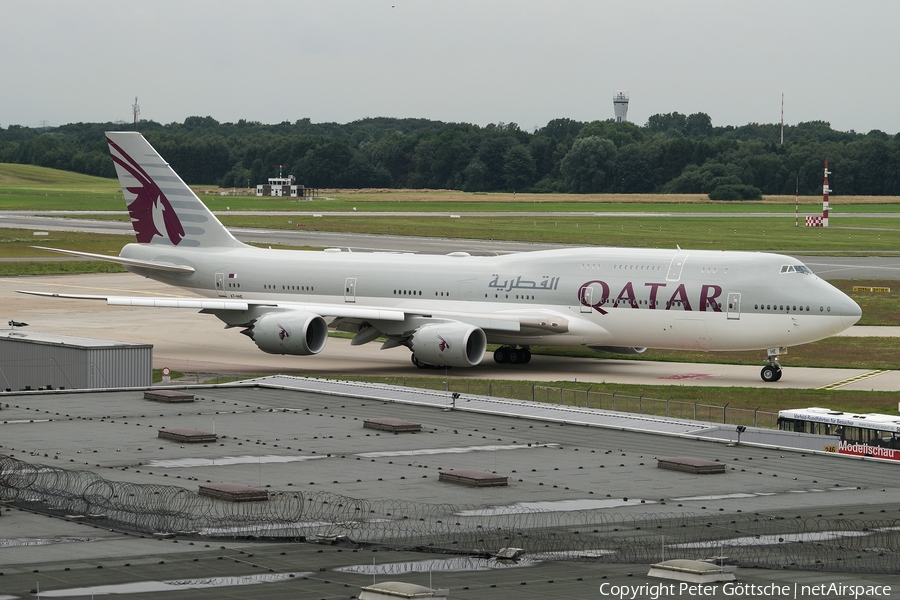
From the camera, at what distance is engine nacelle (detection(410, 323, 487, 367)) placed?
6109cm

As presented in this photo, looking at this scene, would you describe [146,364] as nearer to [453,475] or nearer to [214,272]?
[214,272]

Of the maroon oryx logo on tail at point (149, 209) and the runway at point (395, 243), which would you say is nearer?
the maroon oryx logo on tail at point (149, 209)

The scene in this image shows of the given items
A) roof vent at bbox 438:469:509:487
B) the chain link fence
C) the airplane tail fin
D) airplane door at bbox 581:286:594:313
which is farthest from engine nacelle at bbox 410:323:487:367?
the chain link fence

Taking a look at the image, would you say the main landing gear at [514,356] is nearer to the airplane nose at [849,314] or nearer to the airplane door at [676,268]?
the airplane door at [676,268]

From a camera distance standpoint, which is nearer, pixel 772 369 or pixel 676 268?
pixel 772 369

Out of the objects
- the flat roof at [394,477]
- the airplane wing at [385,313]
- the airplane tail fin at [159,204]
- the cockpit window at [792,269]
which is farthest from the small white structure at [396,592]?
the airplane tail fin at [159,204]

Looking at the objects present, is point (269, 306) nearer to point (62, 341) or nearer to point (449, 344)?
point (449, 344)

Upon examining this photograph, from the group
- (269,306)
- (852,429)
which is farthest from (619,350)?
(852,429)

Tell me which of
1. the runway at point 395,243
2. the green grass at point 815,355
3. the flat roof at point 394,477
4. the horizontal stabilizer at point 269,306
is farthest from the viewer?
the runway at point 395,243

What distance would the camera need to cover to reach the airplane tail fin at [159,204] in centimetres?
7306

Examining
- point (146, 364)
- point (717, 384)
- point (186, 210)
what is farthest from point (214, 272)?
point (717, 384)

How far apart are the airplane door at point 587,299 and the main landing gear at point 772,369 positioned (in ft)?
27.0

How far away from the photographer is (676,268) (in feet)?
200

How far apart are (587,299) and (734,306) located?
22.0 feet
